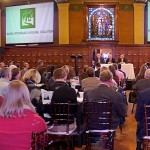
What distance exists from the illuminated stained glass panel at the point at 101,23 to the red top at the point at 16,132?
1586cm

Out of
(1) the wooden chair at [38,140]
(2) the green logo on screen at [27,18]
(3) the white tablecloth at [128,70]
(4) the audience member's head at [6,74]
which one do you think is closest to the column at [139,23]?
(3) the white tablecloth at [128,70]

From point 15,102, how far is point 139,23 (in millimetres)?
16251

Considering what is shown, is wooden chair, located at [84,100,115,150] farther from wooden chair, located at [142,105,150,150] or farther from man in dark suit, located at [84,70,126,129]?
wooden chair, located at [142,105,150,150]

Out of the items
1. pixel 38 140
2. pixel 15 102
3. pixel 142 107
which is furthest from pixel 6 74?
pixel 38 140

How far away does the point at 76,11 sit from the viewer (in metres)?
19.2

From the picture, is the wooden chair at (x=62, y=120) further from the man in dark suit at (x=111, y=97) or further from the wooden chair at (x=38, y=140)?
the wooden chair at (x=38, y=140)

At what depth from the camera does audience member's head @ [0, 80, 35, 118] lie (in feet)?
10.8

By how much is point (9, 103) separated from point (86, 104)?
199 centimetres

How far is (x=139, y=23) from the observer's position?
61.8ft

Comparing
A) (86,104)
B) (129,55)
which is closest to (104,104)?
(86,104)

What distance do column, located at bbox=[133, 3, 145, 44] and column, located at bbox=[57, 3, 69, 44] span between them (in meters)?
3.57

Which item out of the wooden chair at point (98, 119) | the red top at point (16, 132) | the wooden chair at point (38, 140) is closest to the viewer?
the wooden chair at point (38, 140)

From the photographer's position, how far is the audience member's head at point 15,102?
3.28 m

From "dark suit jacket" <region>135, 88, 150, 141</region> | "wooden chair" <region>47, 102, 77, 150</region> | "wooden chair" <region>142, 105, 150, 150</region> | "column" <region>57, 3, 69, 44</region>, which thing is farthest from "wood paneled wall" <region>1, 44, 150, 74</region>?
"wooden chair" <region>142, 105, 150, 150</region>
